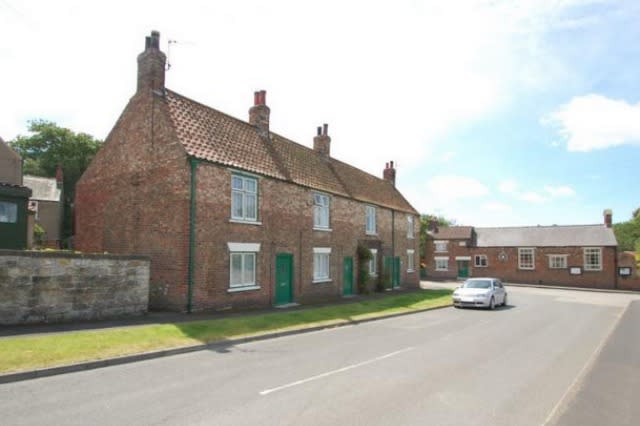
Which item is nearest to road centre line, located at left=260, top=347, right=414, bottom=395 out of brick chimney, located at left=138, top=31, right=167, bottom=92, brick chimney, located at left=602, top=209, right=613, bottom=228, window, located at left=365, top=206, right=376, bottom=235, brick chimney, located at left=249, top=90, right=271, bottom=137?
brick chimney, located at left=138, top=31, right=167, bottom=92

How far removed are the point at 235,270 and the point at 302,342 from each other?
5972mm

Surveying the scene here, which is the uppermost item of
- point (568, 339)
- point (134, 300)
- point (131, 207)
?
point (131, 207)

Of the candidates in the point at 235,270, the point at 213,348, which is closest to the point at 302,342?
the point at 213,348

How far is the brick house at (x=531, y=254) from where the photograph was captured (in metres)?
42.5

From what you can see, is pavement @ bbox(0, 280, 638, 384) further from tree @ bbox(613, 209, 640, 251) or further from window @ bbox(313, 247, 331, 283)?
tree @ bbox(613, 209, 640, 251)

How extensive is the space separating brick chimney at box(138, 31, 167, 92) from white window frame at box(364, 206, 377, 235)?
14.6 meters

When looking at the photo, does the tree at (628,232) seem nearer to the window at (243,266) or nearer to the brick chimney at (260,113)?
the brick chimney at (260,113)

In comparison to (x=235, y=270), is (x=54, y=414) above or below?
below

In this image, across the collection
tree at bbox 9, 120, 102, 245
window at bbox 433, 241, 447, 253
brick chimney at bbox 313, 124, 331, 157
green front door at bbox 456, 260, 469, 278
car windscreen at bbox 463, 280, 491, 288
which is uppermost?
tree at bbox 9, 120, 102, 245

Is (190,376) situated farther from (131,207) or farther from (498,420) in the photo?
(131,207)

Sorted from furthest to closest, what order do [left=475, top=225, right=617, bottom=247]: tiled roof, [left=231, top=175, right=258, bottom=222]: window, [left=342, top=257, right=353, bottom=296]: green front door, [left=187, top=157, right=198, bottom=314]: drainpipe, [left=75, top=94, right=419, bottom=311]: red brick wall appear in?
[left=475, top=225, right=617, bottom=247]: tiled roof, [left=342, top=257, right=353, bottom=296]: green front door, [left=231, top=175, right=258, bottom=222]: window, [left=75, top=94, right=419, bottom=311]: red brick wall, [left=187, top=157, right=198, bottom=314]: drainpipe

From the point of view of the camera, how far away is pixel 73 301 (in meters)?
12.3

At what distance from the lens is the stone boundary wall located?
A: 11.2 metres

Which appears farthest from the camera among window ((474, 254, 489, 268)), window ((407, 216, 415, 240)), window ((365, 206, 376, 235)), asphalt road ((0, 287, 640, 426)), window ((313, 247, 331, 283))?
window ((474, 254, 489, 268))
